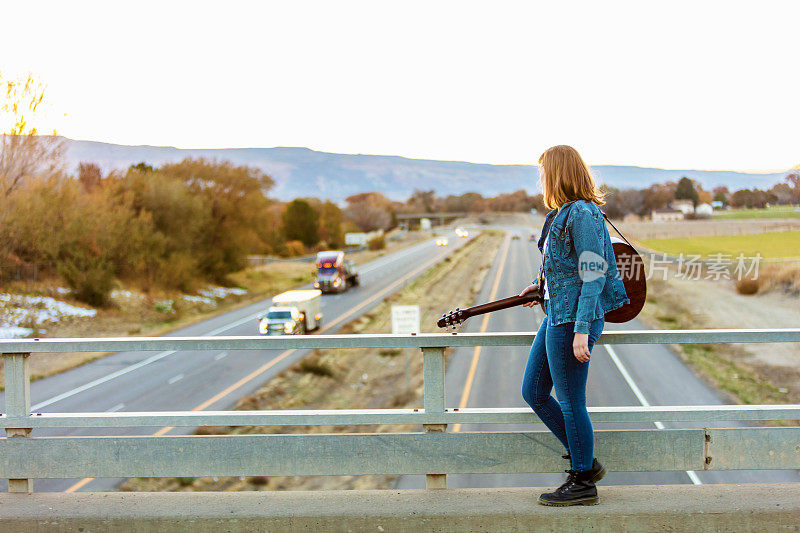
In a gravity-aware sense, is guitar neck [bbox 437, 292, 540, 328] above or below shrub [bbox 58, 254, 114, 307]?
Answer: above

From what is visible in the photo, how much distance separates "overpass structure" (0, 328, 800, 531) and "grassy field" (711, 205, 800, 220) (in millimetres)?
37736

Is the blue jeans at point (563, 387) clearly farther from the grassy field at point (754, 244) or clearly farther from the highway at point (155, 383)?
the grassy field at point (754, 244)

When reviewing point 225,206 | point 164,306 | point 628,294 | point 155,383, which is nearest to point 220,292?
point 225,206

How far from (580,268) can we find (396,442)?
136 cm

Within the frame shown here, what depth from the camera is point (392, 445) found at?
370 centimetres

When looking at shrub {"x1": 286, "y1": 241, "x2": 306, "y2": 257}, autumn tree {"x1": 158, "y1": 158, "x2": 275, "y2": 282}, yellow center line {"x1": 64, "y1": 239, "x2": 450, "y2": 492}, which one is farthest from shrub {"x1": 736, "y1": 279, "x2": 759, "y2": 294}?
shrub {"x1": 286, "y1": 241, "x2": 306, "y2": 257}

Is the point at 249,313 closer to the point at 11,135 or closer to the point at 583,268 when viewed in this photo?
the point at 11,135

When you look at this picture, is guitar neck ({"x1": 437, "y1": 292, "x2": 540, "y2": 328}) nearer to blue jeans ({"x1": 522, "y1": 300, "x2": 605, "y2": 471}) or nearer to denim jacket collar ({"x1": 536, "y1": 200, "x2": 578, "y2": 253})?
blue jeans ({"x1": 522, "y1": 300, "x2": 605, "y2": 471})

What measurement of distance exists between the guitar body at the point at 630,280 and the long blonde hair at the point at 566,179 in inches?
12.7

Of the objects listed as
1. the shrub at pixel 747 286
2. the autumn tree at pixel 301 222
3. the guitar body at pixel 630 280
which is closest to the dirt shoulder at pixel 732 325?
the shrub at pixel 747 286

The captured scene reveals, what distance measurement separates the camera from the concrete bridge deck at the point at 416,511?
340cm

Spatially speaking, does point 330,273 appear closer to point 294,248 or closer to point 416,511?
point 294,248

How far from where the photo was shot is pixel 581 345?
3.21 meters

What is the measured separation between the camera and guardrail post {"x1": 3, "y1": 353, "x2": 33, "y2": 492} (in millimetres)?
3734
